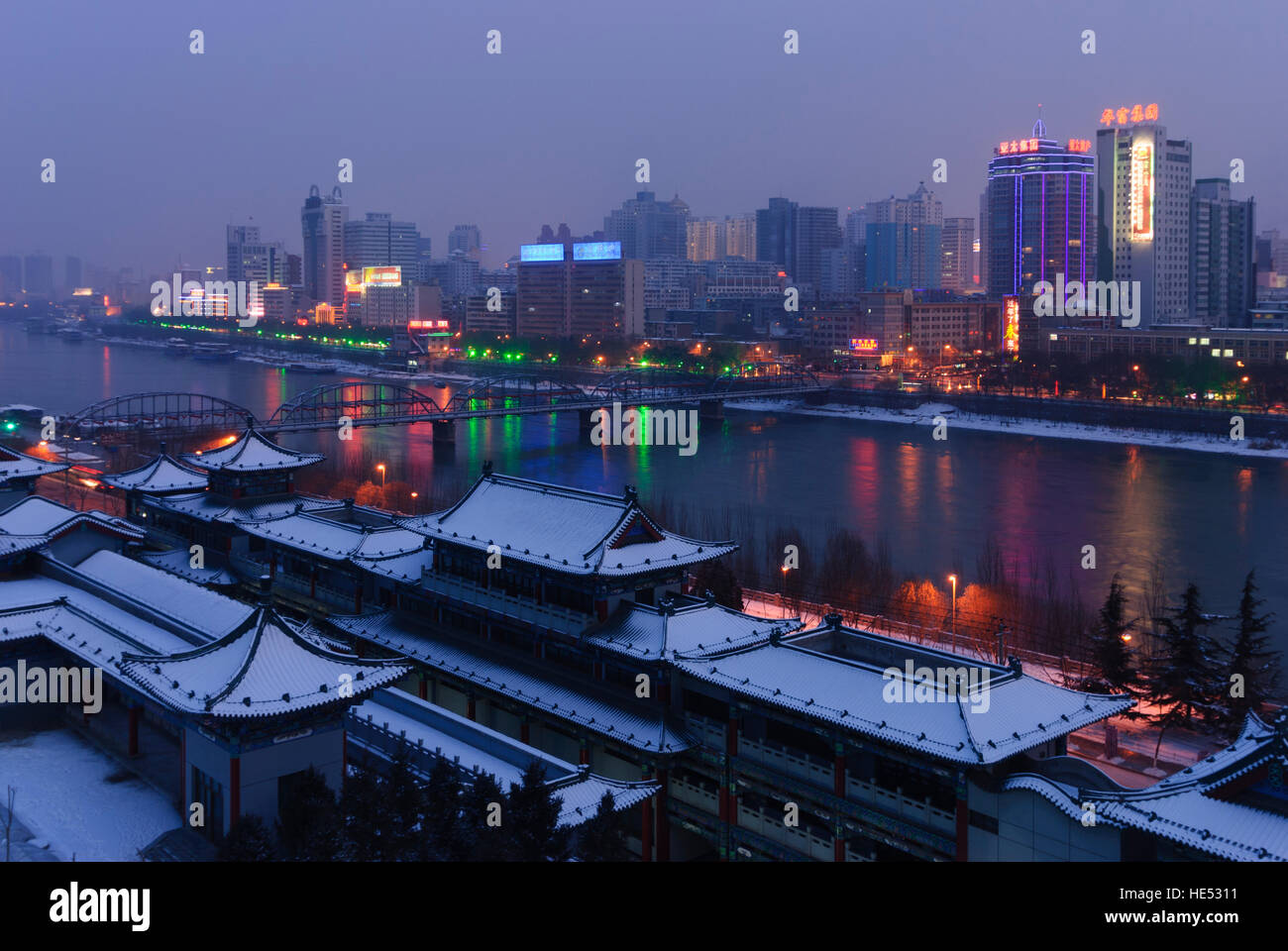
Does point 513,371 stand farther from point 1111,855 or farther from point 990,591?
point 1111,855

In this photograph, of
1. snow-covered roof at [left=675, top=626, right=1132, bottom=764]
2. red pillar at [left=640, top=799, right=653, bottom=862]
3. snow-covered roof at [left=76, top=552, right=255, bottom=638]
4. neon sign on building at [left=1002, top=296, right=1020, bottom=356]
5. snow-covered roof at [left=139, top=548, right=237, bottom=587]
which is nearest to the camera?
snow-covered roof at [left=675, top=626, right=1132, bottom=764]

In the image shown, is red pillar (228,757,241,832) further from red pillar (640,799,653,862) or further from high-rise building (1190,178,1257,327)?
high-rise building (1190,178,1257,327)

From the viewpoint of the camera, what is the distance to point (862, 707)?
7.93 meters

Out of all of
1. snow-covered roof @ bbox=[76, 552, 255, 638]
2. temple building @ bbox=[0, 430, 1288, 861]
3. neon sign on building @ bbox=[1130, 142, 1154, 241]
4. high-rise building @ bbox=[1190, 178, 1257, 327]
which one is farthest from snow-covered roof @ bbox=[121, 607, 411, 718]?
high-rise building @ bbox=[1190, 178, 1257, 327]

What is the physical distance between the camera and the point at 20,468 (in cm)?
1583

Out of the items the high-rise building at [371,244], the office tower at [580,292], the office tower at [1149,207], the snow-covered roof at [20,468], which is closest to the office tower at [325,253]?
the high-rise building at [371,244]

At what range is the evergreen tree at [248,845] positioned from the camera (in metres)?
→ 6.00

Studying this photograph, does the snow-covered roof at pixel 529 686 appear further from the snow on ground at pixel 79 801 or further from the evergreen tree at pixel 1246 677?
the evergreen tree at pixel 1246 677

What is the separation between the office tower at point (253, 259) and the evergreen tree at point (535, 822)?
390ft

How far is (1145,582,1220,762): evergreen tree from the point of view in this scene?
36.1ft

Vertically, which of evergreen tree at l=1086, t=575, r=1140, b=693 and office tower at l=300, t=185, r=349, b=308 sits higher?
office tower at l=300, t=185, r=349, b=308

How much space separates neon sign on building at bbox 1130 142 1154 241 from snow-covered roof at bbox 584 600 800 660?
51.8 meters

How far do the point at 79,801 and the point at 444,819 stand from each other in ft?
12.1
